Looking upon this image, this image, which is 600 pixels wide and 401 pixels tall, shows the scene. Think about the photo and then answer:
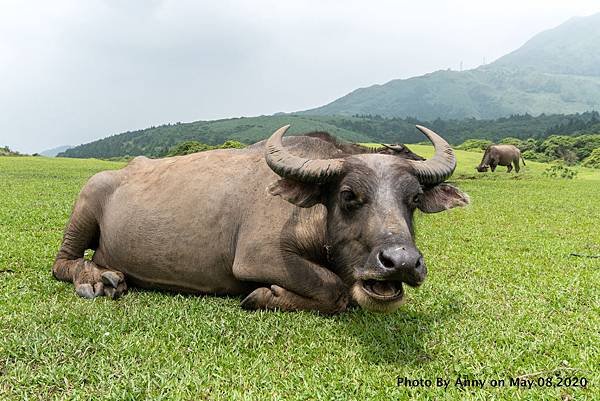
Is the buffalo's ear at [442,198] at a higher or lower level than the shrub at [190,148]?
lower

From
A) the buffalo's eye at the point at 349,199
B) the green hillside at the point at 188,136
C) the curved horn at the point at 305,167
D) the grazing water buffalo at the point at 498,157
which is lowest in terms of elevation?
the grazing water buffalo at the point at 498,157

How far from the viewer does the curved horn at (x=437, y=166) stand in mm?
3922

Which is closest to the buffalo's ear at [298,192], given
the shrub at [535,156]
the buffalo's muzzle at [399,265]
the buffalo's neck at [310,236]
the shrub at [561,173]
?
the buffalo's neck at [310,236]

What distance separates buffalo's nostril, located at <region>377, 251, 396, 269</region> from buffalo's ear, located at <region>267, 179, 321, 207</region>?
1.04 meters

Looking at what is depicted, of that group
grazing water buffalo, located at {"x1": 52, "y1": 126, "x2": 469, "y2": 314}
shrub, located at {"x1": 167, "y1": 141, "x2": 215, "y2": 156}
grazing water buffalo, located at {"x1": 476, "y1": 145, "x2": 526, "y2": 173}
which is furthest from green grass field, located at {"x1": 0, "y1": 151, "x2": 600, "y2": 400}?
shrub, located at {"x1": 167, "y1": 141, "x2": 215, "y2": 156}

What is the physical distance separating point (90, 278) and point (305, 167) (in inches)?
97.0

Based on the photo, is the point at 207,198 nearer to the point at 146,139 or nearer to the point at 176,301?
the point at 176,301

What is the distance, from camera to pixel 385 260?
3059 mm

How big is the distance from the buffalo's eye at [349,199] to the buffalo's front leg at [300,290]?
2.29 ft

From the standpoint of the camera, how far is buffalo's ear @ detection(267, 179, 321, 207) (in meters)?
3.99

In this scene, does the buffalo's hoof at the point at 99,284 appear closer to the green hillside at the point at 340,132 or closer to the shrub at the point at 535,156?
the shrub at the point at 535,156

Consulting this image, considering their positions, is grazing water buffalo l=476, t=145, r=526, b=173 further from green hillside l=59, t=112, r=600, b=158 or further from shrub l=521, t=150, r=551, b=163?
green hillside l=59, t=112, r=600, b=158

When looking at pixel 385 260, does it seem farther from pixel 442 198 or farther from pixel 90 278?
pixel 90 278

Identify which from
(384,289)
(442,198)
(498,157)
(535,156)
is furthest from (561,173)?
(384,289)
